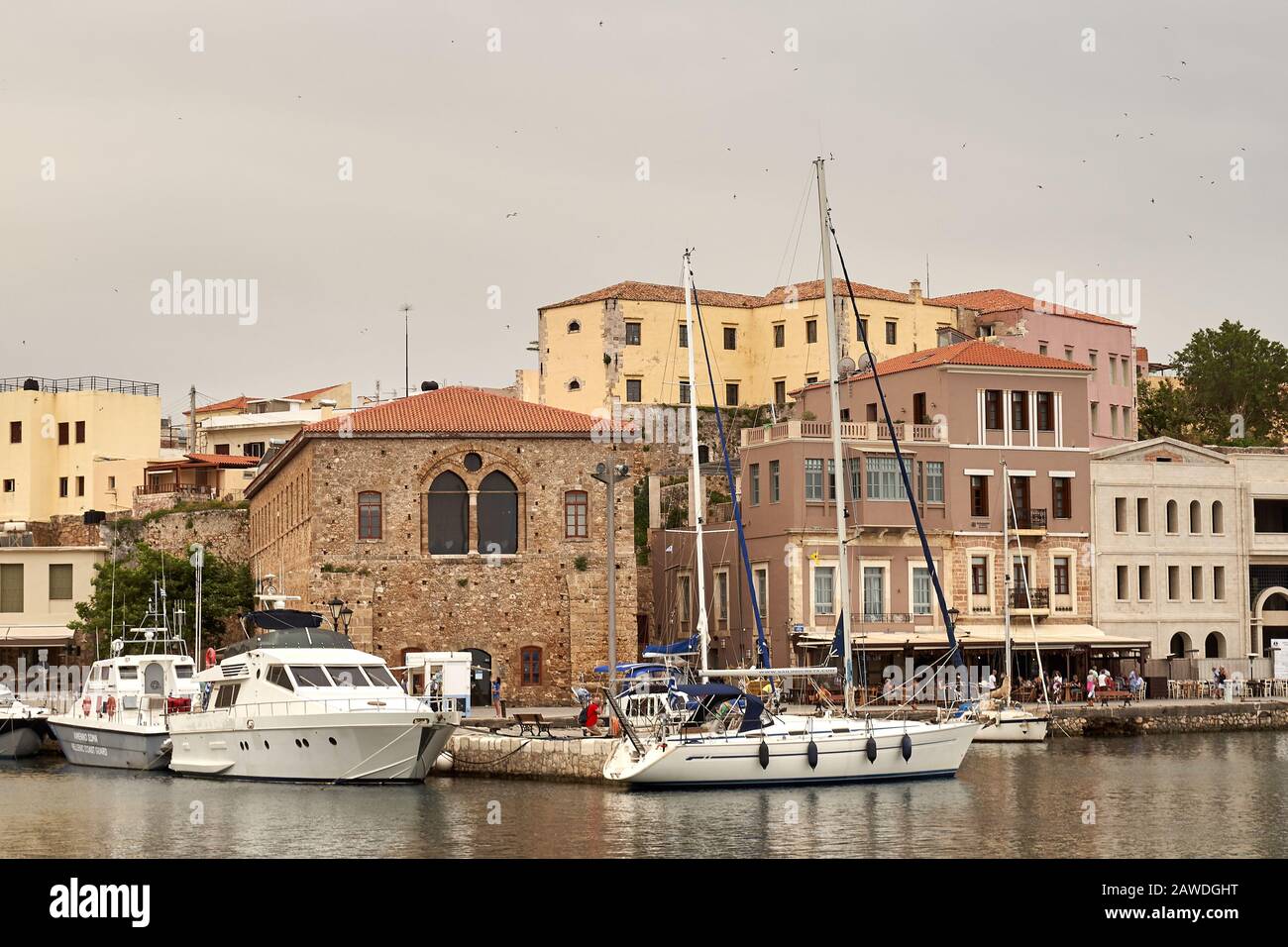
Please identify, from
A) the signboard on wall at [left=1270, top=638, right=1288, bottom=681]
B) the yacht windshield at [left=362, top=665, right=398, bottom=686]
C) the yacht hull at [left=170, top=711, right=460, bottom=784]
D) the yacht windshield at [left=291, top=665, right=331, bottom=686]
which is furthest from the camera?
the signboard on wall at [left=1270, top=638, right=1288, bottom=681]

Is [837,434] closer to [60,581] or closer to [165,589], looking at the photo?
[165,589]

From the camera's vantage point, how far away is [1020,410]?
184ft

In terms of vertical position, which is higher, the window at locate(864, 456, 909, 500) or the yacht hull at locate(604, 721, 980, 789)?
the window at locate(864, 456, 909, 500)

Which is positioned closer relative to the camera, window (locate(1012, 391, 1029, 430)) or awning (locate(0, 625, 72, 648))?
window (locate(1012, 391, 1029, 430))

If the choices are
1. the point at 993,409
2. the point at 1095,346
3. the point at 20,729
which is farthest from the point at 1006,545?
the point at 20,729

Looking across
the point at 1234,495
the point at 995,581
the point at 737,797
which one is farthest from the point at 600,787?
the point at 1234,495

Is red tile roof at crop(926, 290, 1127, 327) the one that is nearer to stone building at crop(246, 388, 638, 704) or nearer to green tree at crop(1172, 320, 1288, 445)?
green tree at crop(1172, 320, 1288, 445)

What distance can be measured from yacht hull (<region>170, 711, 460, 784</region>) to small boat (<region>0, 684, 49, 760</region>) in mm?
10982

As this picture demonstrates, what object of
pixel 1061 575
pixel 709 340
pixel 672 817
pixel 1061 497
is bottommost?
pixel 672 817

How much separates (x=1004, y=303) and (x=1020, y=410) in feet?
67.2

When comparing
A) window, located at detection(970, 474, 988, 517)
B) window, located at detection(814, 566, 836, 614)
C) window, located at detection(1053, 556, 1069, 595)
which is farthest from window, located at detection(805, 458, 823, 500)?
window, located at detection(1053, 556, 1069, 595)

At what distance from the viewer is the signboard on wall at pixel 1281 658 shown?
5434 cm

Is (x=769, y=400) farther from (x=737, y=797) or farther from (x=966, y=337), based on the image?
(x=737, y=797)

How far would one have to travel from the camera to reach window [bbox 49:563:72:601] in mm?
67062
